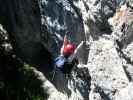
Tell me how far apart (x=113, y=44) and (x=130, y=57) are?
1108 mm

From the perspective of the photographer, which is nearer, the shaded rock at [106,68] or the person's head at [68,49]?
the shaded rock at [106,68]

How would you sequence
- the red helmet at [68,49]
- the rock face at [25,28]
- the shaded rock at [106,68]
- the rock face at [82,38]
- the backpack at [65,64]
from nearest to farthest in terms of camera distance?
the rock face at [82,38] < the shaded rock at [106,68] < the red helmet at [68,49] < the backpack at [65,64] < the rock face at [25,28]

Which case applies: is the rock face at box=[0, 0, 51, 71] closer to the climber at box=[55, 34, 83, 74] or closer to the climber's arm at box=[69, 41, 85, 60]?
the climber at box=[55, 34, 83, 74]

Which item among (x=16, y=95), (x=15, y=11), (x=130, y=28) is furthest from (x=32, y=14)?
(x=130, y=28)

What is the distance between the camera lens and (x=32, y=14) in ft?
44.5

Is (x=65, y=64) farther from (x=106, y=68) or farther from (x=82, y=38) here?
(x=106, y=68)

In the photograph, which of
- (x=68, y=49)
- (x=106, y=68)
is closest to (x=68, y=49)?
(x=68, y=49)

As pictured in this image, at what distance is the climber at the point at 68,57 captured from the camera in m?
9.30

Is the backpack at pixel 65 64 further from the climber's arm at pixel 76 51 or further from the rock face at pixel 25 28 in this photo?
the rock face at pixel 25 28

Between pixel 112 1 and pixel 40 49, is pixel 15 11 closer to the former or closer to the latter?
pixel 40 49

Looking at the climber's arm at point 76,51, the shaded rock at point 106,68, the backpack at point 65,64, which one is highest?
the climber's arm at point 76,51

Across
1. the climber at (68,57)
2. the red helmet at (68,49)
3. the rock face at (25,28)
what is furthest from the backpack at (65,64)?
the rock face at (25,28)

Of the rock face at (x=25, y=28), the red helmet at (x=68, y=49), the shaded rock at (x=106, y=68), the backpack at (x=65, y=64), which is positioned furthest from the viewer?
the rock face at (x=25, y=28)

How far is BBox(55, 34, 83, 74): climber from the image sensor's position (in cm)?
930
